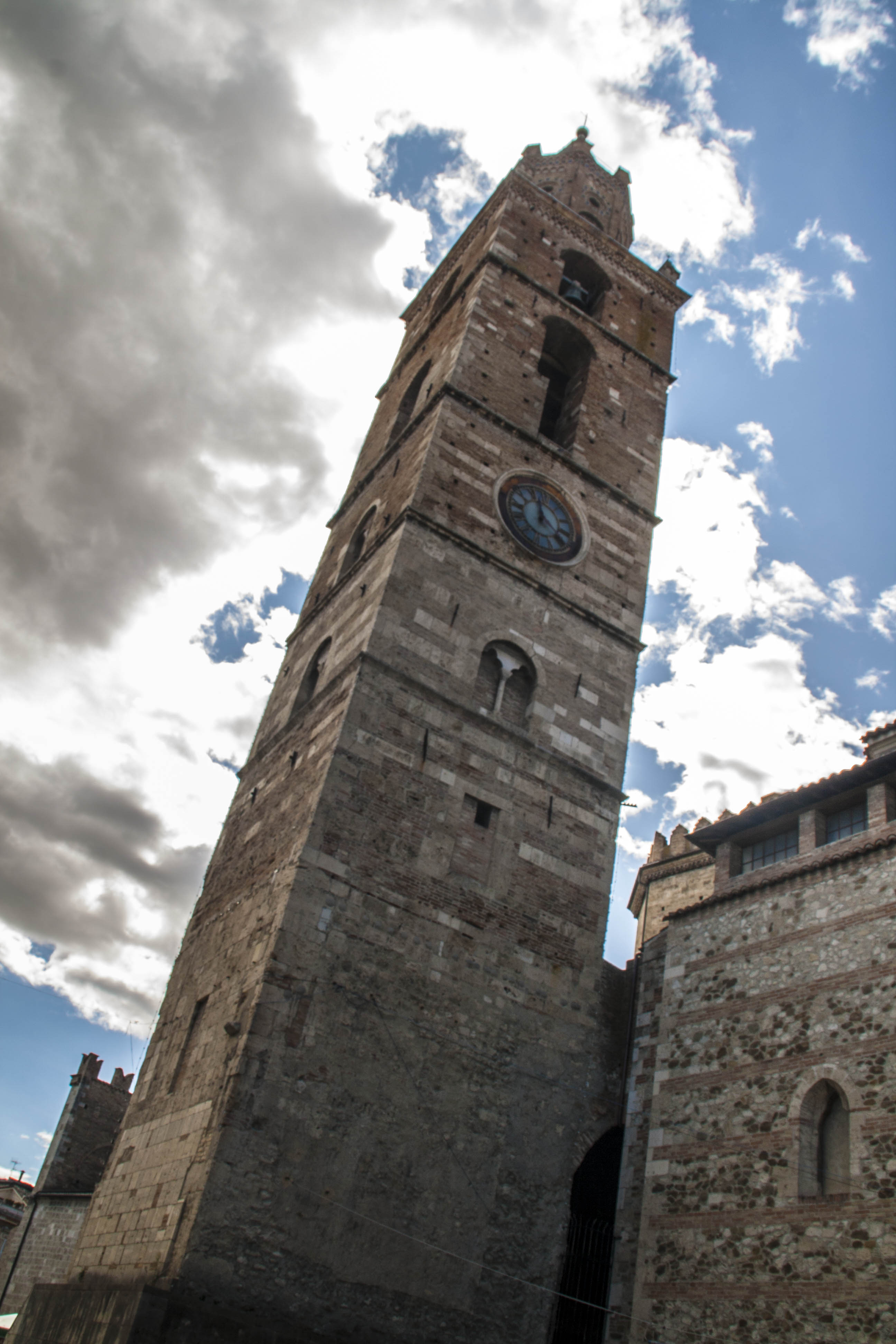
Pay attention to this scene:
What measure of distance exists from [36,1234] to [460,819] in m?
13.9

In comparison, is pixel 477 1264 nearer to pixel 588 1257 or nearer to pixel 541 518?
pixel 588 1257

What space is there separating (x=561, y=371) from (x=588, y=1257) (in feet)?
60.1

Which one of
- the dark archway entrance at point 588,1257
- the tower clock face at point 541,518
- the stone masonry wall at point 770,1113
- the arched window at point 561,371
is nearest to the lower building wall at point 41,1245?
the dark archway entrance at point 588,1257

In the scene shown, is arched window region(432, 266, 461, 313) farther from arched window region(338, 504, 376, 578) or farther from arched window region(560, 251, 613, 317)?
arched window region(338, 504, 376, 578)

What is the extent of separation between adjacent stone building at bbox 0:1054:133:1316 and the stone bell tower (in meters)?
5.18

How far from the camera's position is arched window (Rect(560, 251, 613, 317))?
25234 millimetres

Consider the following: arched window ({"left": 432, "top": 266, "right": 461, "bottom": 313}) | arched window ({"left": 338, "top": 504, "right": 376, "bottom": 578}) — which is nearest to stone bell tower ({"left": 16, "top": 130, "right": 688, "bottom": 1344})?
arched window ({"left": 338, "top": 504, "right": 376, "bottom": 578})

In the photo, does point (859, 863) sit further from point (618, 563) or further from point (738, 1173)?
point (618, 563)

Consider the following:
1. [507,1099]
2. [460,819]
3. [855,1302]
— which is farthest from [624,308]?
[855,1302]

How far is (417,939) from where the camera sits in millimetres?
13781

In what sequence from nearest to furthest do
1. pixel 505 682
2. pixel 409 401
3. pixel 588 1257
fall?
pixel 588 1257, pixel 505 682, pixel 409 401

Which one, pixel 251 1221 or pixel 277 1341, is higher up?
pixel 251 1221

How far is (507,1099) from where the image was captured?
44.2 feet

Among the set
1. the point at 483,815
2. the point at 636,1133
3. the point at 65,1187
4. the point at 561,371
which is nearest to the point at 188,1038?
the point at 483,815
